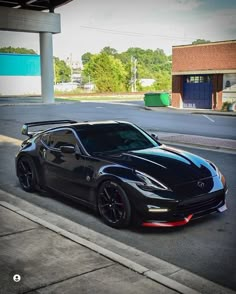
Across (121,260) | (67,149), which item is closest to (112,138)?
(67,149)

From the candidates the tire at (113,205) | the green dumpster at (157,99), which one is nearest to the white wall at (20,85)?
the green dumpster at (157,99)

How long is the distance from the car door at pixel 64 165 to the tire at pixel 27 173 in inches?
17.6

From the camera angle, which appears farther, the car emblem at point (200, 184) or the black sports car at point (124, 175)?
the car emblem at point (200, 184)

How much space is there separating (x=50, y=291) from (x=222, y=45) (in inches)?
1123

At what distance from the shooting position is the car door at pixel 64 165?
621 centimetres

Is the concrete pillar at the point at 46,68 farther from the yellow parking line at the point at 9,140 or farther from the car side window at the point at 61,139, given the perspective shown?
the car side window at the point at 61,139

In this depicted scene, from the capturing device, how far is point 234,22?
9.56 ft

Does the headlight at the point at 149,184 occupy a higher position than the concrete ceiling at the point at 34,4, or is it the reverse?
the concrete ceiling at the point at 34,4

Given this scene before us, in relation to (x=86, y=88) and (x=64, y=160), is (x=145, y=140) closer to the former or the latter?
(x=64, y=160)

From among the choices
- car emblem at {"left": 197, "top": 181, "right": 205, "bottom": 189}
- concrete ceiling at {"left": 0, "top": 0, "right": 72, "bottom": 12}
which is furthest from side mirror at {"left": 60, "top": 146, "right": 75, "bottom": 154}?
concrete ceiling at {"left": 0, "top": 0, "right": 72, "bottom": 12}

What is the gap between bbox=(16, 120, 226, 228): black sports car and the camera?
5250 mm

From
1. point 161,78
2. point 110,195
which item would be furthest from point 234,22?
point 161,78

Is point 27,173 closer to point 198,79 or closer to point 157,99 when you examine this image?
point 198,79

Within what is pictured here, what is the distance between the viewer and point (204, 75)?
31844mm
